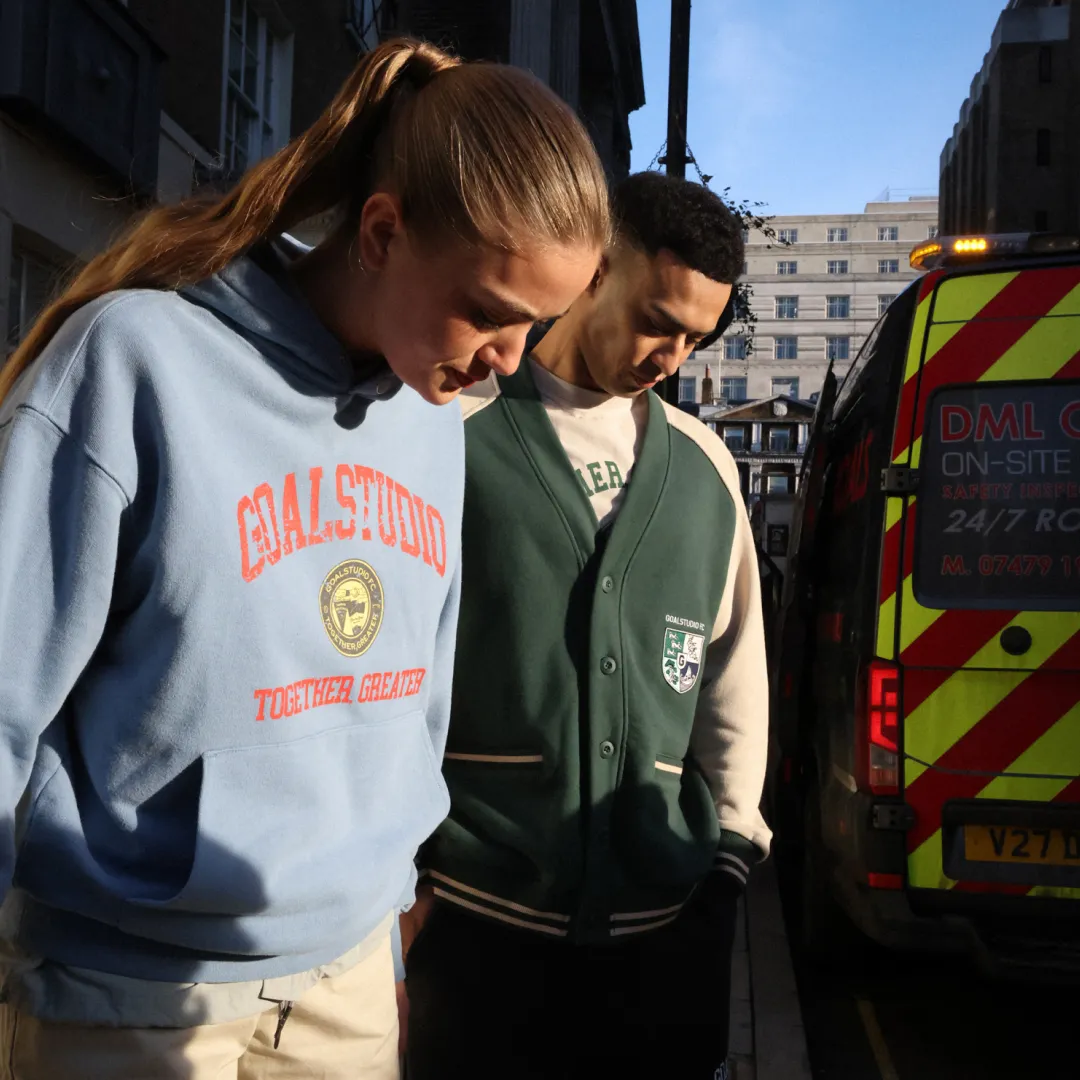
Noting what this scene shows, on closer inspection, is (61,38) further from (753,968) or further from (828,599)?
(753,968)

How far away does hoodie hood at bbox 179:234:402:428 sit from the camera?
1373mm

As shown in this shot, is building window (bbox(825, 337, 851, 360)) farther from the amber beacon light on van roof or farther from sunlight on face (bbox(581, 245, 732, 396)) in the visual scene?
sunlight on face (bbox(581, 245, 732, 396))

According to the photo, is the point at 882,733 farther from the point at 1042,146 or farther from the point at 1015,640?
the point at 1042,146

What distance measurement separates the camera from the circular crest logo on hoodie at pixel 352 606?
1.42 m

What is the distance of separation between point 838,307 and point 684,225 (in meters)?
86.3

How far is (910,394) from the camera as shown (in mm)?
A: 4020

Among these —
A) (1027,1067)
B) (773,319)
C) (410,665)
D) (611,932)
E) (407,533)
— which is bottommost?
(1027,1067)

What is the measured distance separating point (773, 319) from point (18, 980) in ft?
281

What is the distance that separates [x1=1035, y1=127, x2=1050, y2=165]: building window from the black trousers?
128ft

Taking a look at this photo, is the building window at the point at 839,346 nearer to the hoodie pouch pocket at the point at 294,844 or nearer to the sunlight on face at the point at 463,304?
the sunlight on face at the point at 463,304

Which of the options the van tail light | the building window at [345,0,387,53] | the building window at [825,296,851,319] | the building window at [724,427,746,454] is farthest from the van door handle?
the building window at [825,296,851,319]

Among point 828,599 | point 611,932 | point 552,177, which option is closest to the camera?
point 552,177

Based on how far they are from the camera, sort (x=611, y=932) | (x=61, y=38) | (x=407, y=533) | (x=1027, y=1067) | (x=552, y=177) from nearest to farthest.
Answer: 1. (x=552, y=177)
2. (x=407, y=533)
3. (x=611, y=932)
4. (x=1027, y=1067)
5. (x=61, y=38)

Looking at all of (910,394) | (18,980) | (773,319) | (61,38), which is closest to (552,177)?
(18,980)
